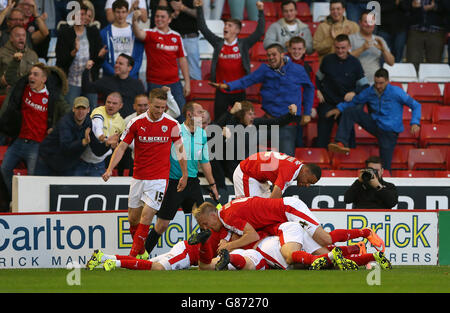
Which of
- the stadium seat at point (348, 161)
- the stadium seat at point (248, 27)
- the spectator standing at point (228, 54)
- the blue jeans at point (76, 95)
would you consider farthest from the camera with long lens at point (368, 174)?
the stadium seat at point (248, 27)

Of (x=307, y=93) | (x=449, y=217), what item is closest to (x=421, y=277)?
(x=449, y=217)

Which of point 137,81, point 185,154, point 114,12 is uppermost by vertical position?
point 114,12

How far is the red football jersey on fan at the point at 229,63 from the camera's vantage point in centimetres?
1408

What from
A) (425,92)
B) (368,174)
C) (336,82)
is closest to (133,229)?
(368,174)

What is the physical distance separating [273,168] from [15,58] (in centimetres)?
479

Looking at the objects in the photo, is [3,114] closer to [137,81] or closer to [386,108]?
[137,81]

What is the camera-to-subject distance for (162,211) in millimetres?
11367

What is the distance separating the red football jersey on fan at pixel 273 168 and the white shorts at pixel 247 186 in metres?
0.08

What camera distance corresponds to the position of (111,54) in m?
13.9

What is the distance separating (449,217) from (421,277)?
341 centimetres

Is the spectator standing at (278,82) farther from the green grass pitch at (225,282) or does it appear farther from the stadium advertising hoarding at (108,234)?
the green grass pitch at (225,282)

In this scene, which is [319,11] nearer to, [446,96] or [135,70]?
[446,96]

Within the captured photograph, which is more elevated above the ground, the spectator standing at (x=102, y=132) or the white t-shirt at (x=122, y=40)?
the white t-shirt at (x=122, y=40)

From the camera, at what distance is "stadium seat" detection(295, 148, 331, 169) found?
13938 mm
